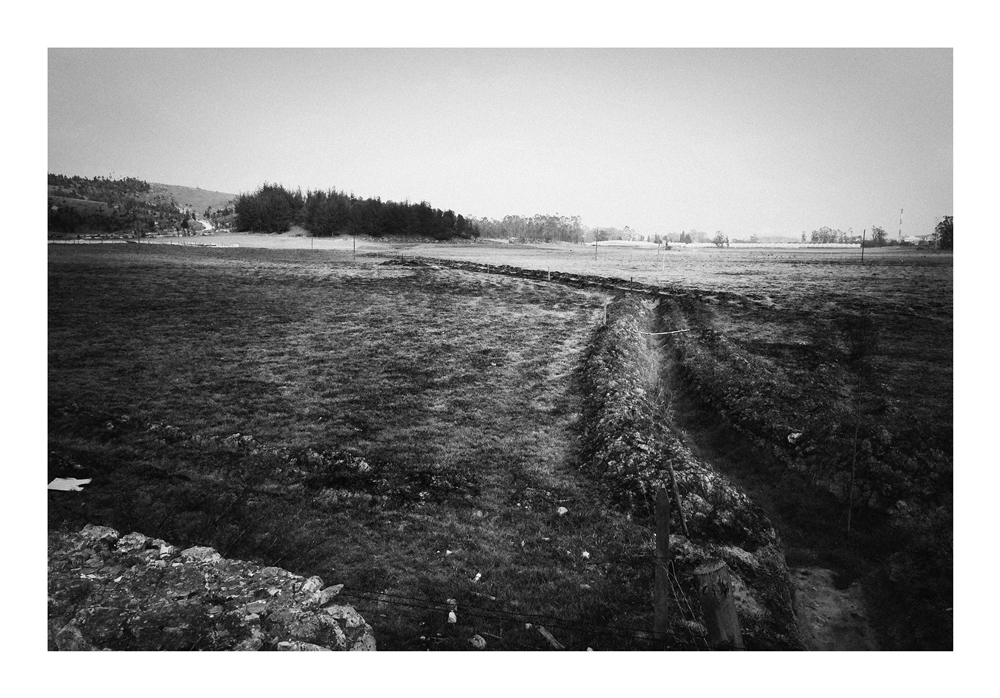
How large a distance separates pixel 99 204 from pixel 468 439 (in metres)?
7.15

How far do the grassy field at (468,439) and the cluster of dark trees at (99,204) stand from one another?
47 cm

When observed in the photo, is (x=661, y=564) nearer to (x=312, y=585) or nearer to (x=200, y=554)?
(x=312, y=585)

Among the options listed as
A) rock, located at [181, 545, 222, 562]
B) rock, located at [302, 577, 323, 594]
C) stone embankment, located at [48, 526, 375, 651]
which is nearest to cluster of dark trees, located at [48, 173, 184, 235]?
stone embankment, located at [48, 526, 375, 651]

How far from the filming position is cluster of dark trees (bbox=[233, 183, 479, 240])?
58.4ft

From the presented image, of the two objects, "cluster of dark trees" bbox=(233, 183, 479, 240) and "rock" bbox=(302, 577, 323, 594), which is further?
"cluster of dark trees" bbox=(233, 183, 479, 240)

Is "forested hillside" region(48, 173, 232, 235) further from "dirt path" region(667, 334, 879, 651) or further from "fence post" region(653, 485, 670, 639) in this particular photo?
"dirt path" region(667, 334, 879, 651)

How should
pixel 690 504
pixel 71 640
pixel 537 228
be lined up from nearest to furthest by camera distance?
pixel 71 640 < pixel 690 504 < pixel 537 228

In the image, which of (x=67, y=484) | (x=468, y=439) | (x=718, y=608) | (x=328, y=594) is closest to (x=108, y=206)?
(x=67, y=484)

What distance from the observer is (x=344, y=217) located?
88.8 ft

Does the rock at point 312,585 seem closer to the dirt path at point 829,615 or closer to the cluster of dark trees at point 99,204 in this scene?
the dirt path at point 829,615

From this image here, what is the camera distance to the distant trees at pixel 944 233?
6176 mm

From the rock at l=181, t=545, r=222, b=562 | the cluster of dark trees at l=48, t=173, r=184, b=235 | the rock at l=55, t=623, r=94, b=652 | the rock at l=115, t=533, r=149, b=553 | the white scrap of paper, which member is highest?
the cluster of dark trees at l=48, t=173, r=184, b=235

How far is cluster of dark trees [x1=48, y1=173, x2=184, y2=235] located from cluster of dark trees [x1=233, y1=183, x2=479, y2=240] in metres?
4.41
